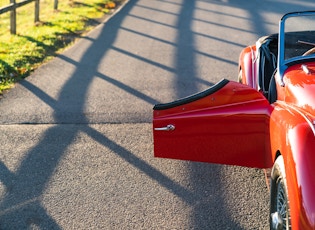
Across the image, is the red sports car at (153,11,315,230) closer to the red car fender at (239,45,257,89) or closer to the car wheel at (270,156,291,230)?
the car wheel at (270,156,291,230)

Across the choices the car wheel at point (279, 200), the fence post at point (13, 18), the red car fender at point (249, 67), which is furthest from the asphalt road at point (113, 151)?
the fence post at point (13, 18)

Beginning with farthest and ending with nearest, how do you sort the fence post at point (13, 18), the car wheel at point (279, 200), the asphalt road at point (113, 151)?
the fence post at point (13, 18) < the asphalt road at point (113, 151) < the car wheel at point (279, 200)

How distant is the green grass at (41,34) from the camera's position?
26.7 ft

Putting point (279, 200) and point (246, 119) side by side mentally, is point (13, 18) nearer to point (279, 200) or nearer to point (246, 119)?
point (246, 119)

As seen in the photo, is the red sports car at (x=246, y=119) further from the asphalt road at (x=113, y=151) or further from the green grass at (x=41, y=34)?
the green grass at (x=41, y=34)

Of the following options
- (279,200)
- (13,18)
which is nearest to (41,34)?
(13,18)

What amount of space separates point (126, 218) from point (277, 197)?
1.15 meters

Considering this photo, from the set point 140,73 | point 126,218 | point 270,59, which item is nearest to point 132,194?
point 126,218

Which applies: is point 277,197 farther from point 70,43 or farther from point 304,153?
point 70,43

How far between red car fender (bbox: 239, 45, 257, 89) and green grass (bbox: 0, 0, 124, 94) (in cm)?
351

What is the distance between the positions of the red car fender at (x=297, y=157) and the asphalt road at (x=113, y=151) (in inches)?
28.3

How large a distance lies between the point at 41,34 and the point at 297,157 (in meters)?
8.53

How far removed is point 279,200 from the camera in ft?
10.6

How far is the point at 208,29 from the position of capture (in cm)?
1112
